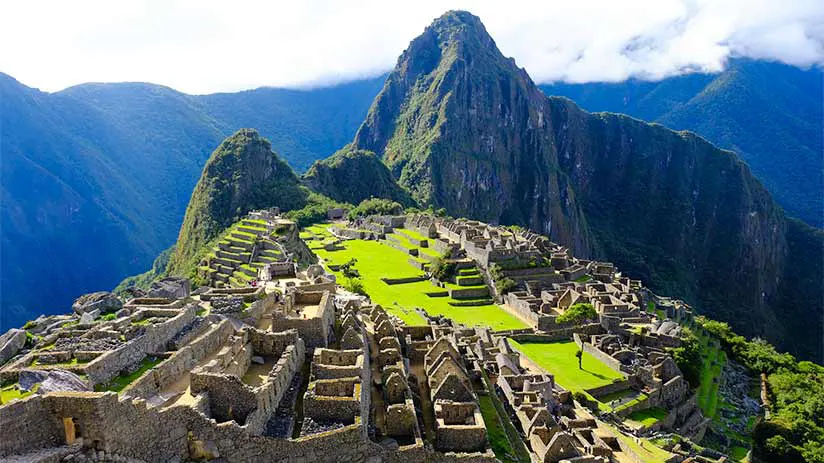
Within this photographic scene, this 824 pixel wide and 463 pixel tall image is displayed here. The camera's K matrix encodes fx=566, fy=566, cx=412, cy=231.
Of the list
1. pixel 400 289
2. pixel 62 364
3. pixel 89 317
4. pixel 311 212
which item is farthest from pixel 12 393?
pixel 311 212

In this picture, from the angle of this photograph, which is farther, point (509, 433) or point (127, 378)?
point (509, 433)

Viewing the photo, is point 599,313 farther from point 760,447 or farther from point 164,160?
point 164,160

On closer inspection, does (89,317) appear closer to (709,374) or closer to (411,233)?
(709,374)

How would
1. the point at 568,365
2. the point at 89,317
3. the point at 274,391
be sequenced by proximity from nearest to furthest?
the point at 274,391
the point at 89,317
the point at 568,365

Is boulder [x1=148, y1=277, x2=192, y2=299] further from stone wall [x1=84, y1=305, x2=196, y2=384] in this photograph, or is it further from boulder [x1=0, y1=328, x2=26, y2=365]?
stone wall [x1=84, y1=305, x2=196, y2=384]

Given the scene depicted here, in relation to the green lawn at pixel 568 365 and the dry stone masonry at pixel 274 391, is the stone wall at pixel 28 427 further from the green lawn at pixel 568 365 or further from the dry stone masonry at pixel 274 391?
the green lawn at pixel 568 365
